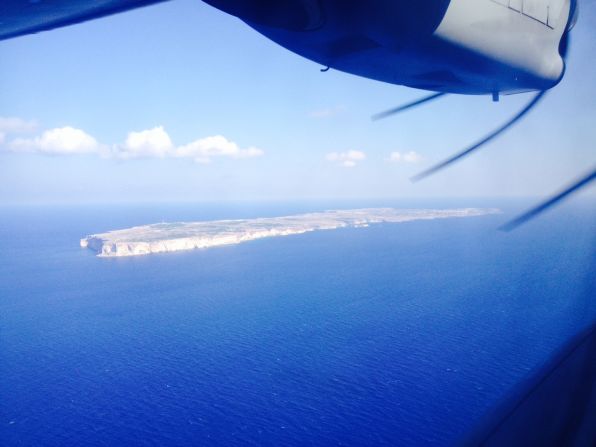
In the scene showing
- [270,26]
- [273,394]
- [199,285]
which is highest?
[270,26]

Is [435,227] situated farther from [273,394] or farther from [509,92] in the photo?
[509,92]

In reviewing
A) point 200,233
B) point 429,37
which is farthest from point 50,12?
point 200,233

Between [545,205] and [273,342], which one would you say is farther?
[273,342]

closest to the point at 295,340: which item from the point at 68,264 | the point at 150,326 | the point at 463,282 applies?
the point at 150,326

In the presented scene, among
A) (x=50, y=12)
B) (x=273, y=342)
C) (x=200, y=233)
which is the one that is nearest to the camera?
(x=50, y=12)

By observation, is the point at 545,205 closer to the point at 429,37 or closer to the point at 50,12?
the point at 429,37

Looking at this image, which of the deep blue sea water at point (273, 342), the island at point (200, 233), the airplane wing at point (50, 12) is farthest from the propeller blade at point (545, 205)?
the island at point (200, 233)

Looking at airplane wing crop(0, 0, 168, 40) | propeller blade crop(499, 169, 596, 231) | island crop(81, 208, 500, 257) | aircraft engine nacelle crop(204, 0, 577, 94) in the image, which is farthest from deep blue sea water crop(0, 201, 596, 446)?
island crop(81, 208, 500, 257)
